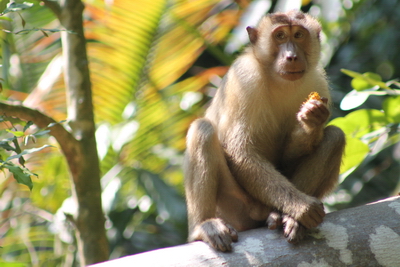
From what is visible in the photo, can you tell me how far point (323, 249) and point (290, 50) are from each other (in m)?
2.02

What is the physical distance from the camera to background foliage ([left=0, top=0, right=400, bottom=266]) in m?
7.24

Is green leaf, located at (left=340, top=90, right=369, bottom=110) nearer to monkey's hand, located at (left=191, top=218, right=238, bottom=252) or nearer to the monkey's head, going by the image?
the monkey's head

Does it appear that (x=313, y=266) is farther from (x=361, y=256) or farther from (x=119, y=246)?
(x=119, y=246)

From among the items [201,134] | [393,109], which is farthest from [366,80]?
[201,134]

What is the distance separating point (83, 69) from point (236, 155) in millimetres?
2207

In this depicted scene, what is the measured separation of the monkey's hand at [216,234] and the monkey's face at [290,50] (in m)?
1.60

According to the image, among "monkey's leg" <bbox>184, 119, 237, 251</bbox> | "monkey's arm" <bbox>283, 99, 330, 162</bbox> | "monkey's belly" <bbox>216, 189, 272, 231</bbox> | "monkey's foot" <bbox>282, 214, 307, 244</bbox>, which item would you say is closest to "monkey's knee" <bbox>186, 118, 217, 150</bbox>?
"monkey's leg" <bbox>184, 119, 237, 251</bbox>

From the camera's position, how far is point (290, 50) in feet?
15.6

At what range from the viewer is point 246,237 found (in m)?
4.00

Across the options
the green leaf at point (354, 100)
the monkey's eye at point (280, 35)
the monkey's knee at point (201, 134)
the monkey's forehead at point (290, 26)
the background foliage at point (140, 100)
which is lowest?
the background foliage at point (140, 100)

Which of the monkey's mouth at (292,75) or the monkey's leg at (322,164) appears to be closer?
the monkey's leg at (322,164)

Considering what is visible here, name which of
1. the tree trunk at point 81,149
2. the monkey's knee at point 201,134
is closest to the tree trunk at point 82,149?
the tree trunk at point 81,149

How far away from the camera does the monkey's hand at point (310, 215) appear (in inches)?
156

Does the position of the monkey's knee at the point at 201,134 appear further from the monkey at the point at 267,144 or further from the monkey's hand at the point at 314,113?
the monkey's hand at the point at 314,113
